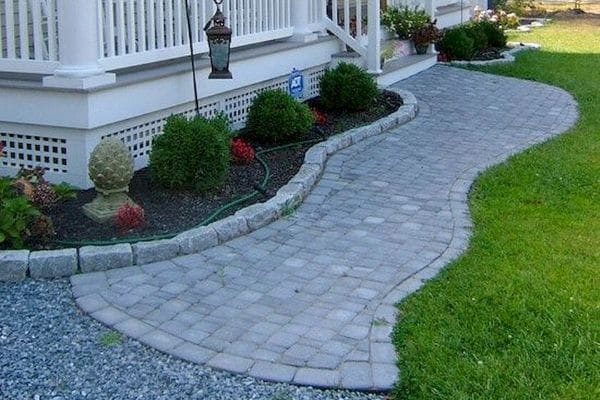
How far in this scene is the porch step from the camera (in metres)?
11.1

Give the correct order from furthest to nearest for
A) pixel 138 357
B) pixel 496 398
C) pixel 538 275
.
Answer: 1. pixel 538 275
2. pixel 138 357
3. pixel 496 398

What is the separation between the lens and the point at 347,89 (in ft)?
29.9

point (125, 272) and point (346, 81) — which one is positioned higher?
point (346, 81)

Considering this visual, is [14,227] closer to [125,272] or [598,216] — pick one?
[125,272]

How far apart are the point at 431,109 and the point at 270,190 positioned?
387cm

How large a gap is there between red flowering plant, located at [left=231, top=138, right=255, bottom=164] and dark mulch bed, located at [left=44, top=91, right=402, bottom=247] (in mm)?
56

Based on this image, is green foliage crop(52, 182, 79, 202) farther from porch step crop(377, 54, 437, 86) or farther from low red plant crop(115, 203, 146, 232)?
porch step crop(377, 54, 437, 86)

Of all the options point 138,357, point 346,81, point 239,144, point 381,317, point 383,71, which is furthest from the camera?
point 383,71

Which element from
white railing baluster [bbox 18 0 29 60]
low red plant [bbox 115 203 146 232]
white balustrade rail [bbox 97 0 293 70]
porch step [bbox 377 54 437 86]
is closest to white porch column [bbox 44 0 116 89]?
white balustrade rail [bbox 97 0 293 70]

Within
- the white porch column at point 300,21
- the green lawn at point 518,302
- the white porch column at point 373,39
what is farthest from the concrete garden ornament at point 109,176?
the white porch column at point 373,39

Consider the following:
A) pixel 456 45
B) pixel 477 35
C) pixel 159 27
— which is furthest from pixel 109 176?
pixel 477 35

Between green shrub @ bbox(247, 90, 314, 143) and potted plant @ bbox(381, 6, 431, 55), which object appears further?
potted plant @ bbox(381, 6, 431, 55)

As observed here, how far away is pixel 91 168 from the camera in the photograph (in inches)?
225

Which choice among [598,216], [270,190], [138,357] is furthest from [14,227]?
[598,216]
